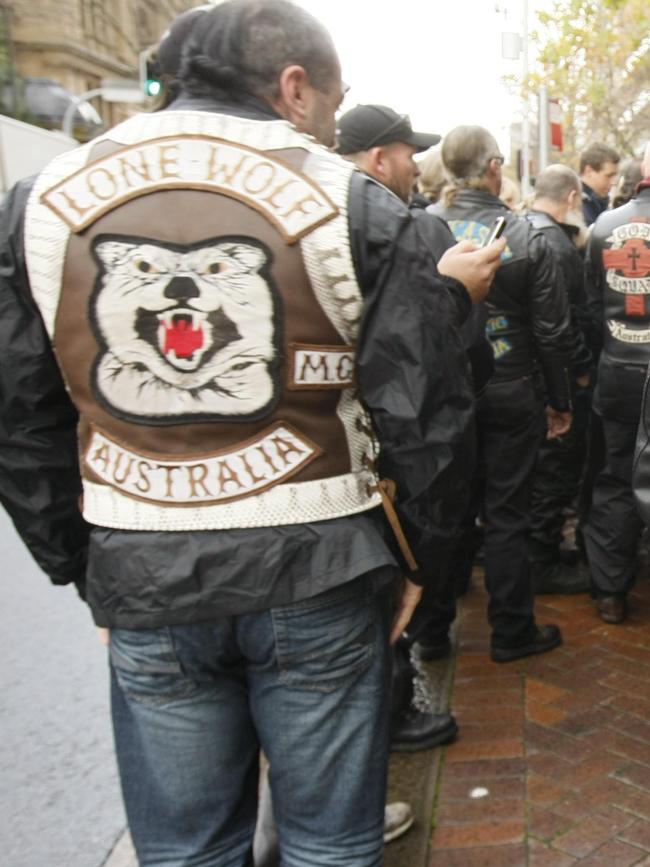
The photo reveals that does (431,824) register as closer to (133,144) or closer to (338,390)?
(338,390)

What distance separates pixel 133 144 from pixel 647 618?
11.3ft

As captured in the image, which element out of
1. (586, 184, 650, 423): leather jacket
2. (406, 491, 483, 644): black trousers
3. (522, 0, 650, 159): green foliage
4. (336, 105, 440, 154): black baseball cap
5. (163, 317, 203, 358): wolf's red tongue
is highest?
(522, 0, 650, 159): green foliage

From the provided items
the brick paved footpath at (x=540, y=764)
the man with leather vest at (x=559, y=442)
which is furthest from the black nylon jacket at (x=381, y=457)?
the man with leather vest at (x=559, y=442)

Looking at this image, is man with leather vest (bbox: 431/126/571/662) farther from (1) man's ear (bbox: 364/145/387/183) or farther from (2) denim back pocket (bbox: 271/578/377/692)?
(2) denim back pocket (bbox: 271/578/377/692)

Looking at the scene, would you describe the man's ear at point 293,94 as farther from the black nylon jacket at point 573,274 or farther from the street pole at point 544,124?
the street pole at point 544,124

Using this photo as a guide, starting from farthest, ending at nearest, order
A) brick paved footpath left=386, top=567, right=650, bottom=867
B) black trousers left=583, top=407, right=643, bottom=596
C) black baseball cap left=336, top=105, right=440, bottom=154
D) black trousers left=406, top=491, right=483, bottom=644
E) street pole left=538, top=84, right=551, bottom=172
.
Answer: street pole left=538, top=84, right=551, bottom=172
black trousers left=583, top=407, right=643, bottom=596
black trousers left=406, top=491, right=483, bottom=644
black baseball cap left=336, top=105, right=440, bottom=154
brick paved footpath left=386, top=567, right=650, bottom=867

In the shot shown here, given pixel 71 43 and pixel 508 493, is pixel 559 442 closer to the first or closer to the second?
pixel 508 493

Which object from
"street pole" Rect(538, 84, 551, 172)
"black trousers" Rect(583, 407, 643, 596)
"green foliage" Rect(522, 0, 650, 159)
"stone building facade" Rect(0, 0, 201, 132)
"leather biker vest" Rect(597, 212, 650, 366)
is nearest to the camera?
"leather biker vest" Rect(597, 212, 650, 366)

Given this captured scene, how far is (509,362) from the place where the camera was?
3.89 m

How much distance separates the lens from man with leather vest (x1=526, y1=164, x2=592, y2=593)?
483 centimetres

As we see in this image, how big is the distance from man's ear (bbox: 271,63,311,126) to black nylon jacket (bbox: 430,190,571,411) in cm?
195

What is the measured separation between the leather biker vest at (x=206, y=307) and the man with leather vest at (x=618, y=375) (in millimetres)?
2666

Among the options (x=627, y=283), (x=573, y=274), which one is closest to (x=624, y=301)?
(x=627, y=283)

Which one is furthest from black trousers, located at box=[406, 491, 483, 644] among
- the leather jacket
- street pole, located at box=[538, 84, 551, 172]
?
street pole, located at box=[538, 84, 551, 172]
